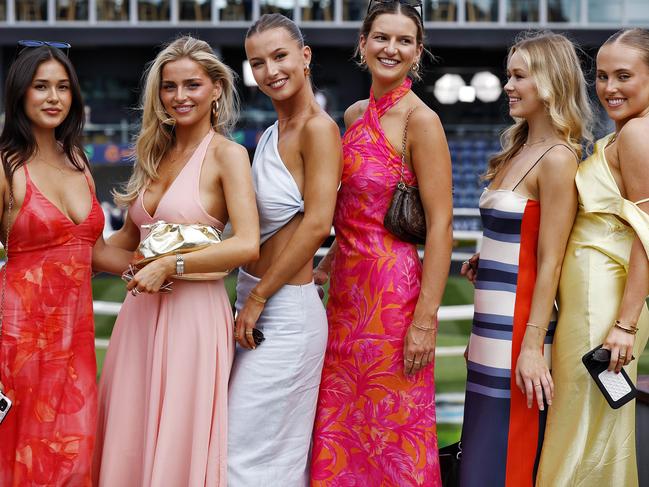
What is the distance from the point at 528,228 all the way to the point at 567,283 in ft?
0.77

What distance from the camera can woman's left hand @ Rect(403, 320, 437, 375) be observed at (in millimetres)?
3158

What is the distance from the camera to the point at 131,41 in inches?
1037

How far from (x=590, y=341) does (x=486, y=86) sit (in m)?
27.2

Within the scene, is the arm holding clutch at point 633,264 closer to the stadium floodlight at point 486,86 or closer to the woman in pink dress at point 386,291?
the woman in pink dress at point 386,291

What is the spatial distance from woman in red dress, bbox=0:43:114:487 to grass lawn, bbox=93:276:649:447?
2770 mm

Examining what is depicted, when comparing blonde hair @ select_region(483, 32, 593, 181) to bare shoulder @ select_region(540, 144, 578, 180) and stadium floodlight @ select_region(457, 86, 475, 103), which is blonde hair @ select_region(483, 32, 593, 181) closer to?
bare shoulder @ select_region(540, 144, 578, 180)

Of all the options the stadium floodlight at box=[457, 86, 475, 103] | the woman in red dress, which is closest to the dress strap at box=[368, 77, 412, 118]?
the woman in red dress

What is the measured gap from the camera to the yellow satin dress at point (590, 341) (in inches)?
120

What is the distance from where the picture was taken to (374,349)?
323 cm

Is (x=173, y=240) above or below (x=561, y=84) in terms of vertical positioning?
below

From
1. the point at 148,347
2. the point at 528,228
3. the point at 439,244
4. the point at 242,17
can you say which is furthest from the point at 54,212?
the point at 242,17

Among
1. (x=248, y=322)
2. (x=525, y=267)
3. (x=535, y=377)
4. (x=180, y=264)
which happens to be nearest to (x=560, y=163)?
(x=525, y=267)

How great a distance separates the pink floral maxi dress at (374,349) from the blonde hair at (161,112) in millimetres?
475

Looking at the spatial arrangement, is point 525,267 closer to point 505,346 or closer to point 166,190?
point 505,346
